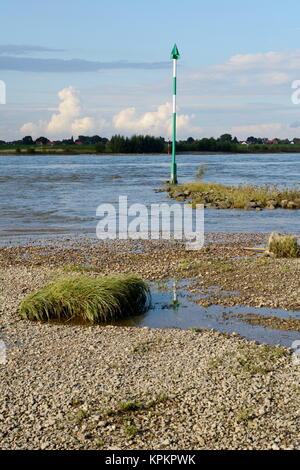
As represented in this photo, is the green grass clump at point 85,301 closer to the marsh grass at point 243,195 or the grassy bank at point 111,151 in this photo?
the marsh grass at point 243,195

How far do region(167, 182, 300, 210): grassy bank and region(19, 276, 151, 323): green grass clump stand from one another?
17.3 meters

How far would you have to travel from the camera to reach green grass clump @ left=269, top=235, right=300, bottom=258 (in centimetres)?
1514

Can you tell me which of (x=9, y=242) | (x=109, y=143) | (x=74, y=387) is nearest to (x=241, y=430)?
(x=74, y=387)

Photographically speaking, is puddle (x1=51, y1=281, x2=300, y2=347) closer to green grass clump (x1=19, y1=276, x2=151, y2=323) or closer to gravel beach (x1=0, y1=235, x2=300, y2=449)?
green grass clump (x1=19, y1=276, x2=151, y2=323)

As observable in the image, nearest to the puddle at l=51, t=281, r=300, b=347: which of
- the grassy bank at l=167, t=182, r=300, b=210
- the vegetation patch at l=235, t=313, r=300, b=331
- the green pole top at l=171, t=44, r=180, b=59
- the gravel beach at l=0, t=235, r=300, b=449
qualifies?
the vegetation patch at l=235, t=313, r=300, b=331

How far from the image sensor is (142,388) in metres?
7.29

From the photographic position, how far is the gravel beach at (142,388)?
20.1 feet

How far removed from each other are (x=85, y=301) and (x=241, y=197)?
19398 mm

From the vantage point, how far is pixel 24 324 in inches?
389

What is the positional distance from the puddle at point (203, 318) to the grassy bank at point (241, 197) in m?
16.6

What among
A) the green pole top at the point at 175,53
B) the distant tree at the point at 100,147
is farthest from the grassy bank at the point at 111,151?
the green pole top at the point at 175,53
